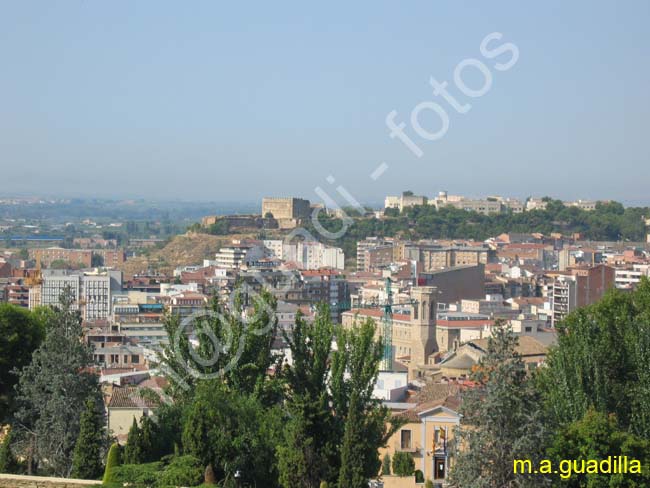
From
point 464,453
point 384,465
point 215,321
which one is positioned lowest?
point 384,465

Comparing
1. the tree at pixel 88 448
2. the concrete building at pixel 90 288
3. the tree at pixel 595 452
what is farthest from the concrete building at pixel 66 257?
the tree at pixel 595 452

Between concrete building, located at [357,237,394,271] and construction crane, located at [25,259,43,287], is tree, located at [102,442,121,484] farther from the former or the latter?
concrete building, located at [357,237,394,271]

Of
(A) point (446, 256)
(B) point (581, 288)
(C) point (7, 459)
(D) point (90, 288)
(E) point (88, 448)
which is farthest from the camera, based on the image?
(A) point (446, 256)

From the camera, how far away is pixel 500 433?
29.0 ft

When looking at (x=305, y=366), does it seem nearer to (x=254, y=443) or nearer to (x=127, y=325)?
(x=254, y=443)

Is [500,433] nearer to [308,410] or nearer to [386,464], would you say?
[308,410]

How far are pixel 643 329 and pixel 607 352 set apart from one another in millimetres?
551

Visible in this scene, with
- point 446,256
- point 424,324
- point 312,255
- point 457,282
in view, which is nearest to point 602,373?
point 424,324

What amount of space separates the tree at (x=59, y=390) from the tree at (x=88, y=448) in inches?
15.3

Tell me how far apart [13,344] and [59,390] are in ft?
7.99

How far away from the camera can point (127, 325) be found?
107 ft

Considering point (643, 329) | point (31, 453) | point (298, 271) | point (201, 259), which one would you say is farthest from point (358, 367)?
point (201, 259)

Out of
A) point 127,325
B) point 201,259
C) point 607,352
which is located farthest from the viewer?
point 201,259

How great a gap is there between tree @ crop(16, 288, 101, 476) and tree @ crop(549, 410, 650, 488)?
4001mm
